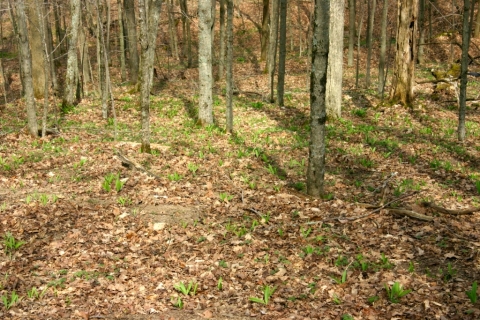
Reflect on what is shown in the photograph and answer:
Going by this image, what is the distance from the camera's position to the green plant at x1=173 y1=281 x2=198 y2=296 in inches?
207

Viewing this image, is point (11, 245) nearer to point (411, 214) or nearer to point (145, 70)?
point (145, 70)

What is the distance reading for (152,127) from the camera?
13742mm

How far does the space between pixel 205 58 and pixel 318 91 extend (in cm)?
689

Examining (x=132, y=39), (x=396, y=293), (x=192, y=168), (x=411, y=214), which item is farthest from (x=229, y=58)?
(x=132, y=39)

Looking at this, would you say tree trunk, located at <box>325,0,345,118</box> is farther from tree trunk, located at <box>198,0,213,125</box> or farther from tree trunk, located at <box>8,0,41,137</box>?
tree trunk, located at <box>8,0,41,137</box>

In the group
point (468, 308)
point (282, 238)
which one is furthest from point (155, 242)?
point (468, 308)

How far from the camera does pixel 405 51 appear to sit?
555 inches

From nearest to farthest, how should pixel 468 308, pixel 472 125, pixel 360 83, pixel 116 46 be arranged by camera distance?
pixel 468 308 < pixel 472 125 < pixel 360 83 < pixel 116 46

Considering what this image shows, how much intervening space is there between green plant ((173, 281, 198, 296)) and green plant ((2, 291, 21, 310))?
6.23ft

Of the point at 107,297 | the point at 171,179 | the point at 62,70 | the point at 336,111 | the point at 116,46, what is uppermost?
the point at 116,46

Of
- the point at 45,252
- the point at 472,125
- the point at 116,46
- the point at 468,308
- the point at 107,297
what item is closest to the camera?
the point at 468,308

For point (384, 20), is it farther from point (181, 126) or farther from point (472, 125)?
point (181, 126)

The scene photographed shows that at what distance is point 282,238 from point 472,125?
31.7 feet

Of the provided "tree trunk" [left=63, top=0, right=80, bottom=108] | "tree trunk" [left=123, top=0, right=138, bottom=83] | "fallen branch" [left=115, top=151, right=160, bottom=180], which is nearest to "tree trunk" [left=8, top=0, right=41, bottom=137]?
"fallen branch" [left=115, top=151, right=160, bottom=180]
